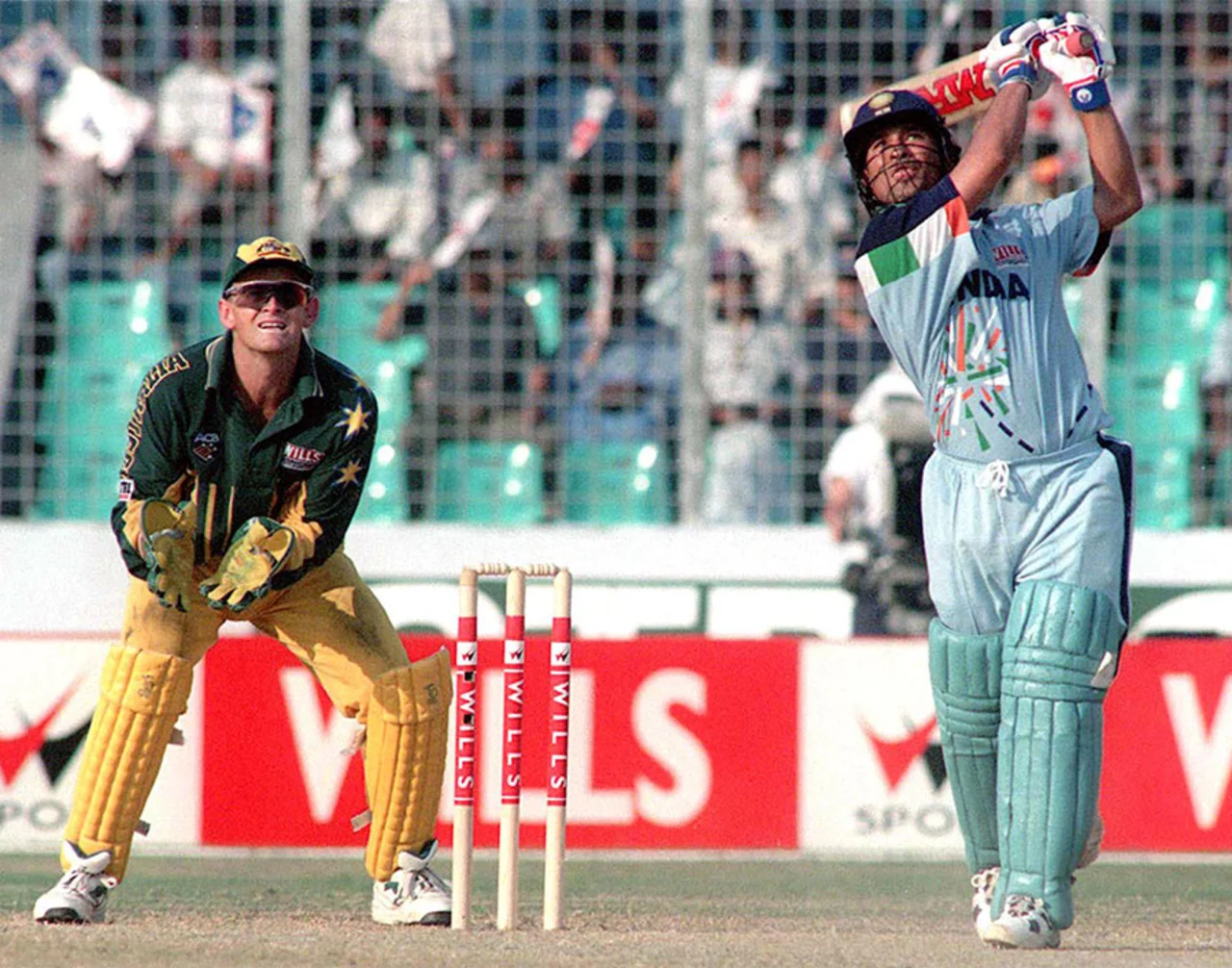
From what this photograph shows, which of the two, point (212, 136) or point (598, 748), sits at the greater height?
point (212, 136)

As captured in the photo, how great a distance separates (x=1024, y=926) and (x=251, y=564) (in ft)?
6.36

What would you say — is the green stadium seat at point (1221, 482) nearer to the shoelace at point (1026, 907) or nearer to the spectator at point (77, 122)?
the spectator at point (77, 122)

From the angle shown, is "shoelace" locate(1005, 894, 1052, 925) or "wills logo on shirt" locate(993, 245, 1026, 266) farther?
"wills logo on shirt" locate(993, 245, 1026, 266)

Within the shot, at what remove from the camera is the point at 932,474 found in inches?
202

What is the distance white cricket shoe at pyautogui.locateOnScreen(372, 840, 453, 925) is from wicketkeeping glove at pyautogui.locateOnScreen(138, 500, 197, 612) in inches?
33.3

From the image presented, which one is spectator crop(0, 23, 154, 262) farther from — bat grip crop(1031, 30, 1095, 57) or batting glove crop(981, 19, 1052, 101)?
bat grip crop(1031, 30, 1095, 57)

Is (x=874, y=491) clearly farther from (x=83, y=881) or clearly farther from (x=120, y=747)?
(x=83, y=881)

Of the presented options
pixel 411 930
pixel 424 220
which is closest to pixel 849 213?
pixel 424 220

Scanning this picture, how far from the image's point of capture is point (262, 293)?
17.8 ft

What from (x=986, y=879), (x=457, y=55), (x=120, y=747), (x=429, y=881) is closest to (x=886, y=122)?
(x=986, y=879)

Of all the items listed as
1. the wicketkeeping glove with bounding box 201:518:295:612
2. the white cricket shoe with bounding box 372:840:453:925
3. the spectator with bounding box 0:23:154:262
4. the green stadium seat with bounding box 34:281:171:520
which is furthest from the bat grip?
the spectator with bounding box 0:23:154:262

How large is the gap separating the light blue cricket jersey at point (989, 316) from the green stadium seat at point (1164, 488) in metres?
4.50

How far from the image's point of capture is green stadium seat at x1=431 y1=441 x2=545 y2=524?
30.8 ft

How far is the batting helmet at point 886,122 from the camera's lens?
501 centimetres
